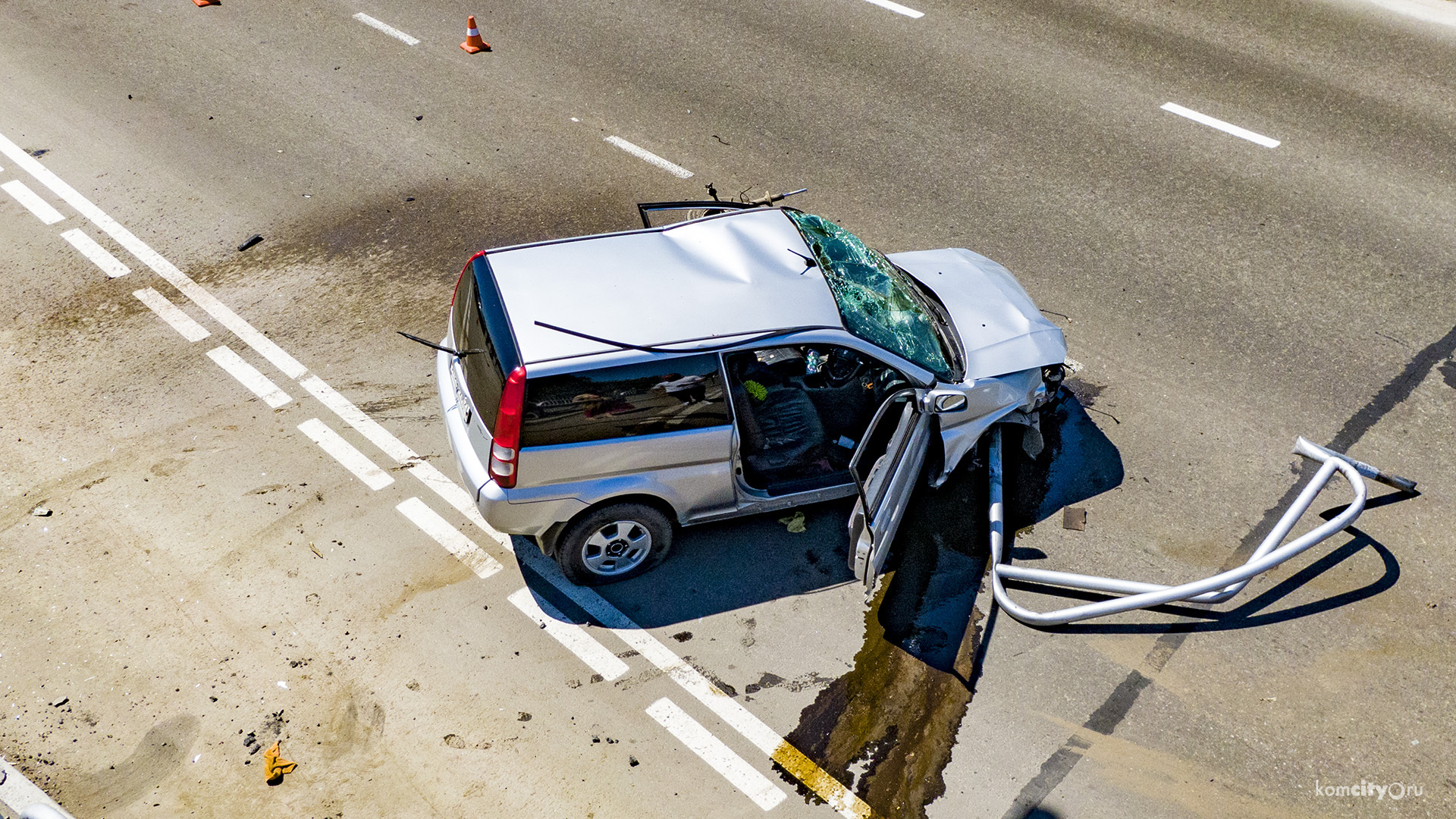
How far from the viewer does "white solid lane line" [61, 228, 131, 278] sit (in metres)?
8.43

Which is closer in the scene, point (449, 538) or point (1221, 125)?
point (449, 538)

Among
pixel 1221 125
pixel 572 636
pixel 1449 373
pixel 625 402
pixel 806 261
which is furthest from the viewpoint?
pixel 1221 125

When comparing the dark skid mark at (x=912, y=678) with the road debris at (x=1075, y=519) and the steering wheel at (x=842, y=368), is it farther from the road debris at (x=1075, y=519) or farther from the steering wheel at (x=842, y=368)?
the steering wheel at (x=842, y=368)

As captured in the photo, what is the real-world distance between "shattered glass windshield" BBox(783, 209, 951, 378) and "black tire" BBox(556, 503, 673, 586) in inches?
64.8

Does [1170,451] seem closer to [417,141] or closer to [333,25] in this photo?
[417,141]

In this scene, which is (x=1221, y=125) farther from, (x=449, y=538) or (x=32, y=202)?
(x=32, y=202)

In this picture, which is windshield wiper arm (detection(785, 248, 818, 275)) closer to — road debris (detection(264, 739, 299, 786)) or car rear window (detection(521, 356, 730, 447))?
car rear window (detection(521, 356, 730, 447))

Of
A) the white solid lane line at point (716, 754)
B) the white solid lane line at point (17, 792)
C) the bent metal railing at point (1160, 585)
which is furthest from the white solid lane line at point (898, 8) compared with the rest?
the white solid lane line at point (17, 792)

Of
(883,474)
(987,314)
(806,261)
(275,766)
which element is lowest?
(275,766)

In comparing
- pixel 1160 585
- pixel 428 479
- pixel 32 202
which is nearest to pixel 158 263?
pixel 32 202

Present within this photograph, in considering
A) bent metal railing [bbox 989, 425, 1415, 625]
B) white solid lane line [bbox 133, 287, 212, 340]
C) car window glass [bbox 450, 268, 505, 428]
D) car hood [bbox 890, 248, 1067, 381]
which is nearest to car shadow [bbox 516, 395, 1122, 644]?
bent metal railing [bbox 989, 425, 1415, 625]

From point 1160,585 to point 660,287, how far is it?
A: 3.47 m

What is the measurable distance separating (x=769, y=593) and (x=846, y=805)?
1.38 metres

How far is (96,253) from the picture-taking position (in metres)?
8.60
